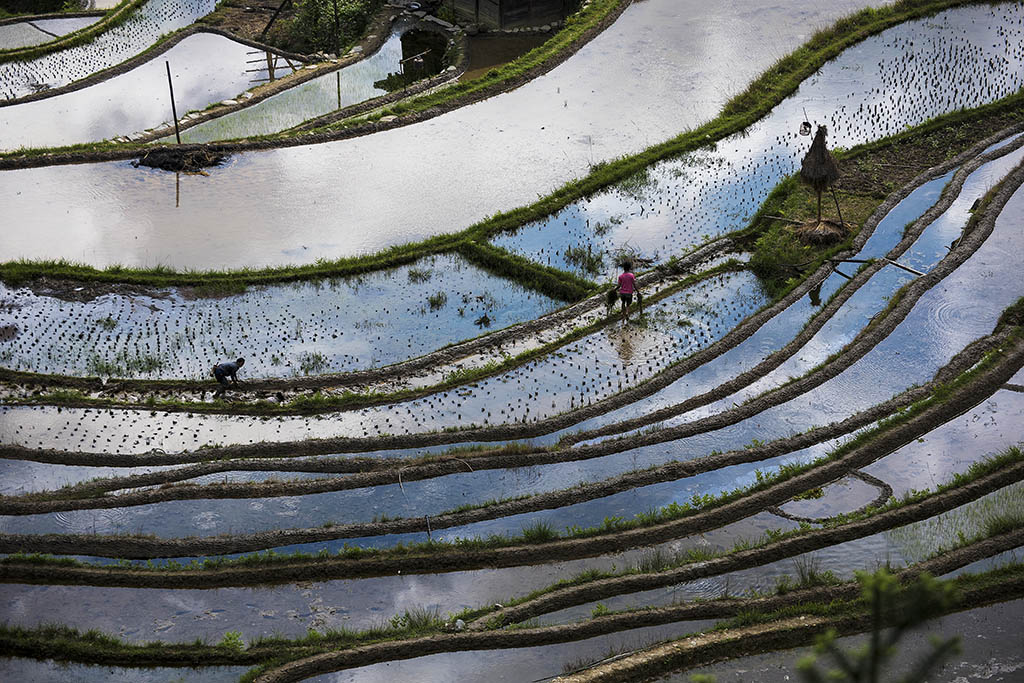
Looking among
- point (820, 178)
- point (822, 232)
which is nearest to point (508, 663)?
point (822, 232)

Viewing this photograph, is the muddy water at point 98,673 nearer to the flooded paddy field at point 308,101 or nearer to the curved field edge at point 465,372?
the curved field edge at point 465,372

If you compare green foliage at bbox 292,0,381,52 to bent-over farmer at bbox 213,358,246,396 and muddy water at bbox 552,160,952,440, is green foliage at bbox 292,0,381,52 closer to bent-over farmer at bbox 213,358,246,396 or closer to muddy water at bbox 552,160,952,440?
bent-over farmer at bbox 213,358,246,396

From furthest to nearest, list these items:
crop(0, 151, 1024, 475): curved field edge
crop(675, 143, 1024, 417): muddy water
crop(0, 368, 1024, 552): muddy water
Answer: crop(675, 143, 1024, 417): muddy water
crop(0, 151, 1024, 475): curved field edge
crop(0, 368, 1024, 552): muddy water

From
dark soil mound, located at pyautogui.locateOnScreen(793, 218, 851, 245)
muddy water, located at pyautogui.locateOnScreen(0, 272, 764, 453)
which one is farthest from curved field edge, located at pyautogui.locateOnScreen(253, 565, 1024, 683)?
dark soil mound, located at pyautogui.locateOnScreen(793, 218, 851, 245)

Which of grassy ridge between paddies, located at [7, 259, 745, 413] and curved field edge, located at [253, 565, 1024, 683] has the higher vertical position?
grassy ridge between paddies, located at [7, 259, 745, 413]

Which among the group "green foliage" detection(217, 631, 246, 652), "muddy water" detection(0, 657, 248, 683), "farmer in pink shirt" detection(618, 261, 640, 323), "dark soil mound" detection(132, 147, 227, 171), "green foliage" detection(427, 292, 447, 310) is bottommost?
"muddy water" detection(0, 657, 248, 683)

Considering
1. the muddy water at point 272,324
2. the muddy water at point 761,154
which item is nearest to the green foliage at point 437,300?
the muddy water at point 272,324

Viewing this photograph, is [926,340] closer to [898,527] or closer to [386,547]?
[898,527]
